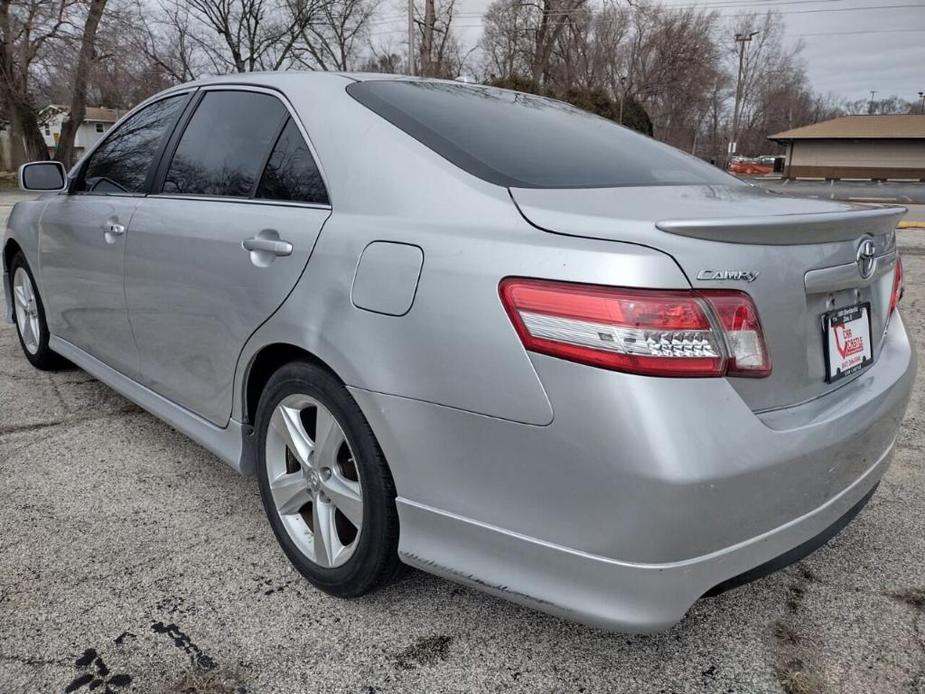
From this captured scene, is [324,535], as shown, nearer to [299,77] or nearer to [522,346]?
[522,346]

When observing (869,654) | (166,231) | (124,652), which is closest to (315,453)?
(124,652)

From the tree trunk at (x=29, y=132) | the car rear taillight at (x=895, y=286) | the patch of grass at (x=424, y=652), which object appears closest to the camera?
the patch of grass at (x=424, y=652)

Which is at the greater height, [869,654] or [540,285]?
[540,285]

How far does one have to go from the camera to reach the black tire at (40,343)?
4.27m

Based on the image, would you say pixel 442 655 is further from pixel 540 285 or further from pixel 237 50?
pixel 237 50

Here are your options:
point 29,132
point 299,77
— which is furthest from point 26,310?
point 29,132

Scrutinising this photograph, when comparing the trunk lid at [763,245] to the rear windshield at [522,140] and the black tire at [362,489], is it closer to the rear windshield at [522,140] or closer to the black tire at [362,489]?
the rear windshield at [522,140]

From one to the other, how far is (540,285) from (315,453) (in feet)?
3.02

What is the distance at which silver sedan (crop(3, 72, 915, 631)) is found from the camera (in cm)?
156

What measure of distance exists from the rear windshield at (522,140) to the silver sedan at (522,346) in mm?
14

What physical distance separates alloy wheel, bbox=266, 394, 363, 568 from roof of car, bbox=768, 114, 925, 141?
50856 millimetres

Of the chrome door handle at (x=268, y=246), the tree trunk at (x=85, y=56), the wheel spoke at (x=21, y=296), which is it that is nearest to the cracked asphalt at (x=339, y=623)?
the chrome door handle at (x=268, y=246)

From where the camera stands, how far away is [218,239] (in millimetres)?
2471

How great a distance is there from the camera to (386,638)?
83.0 inches
